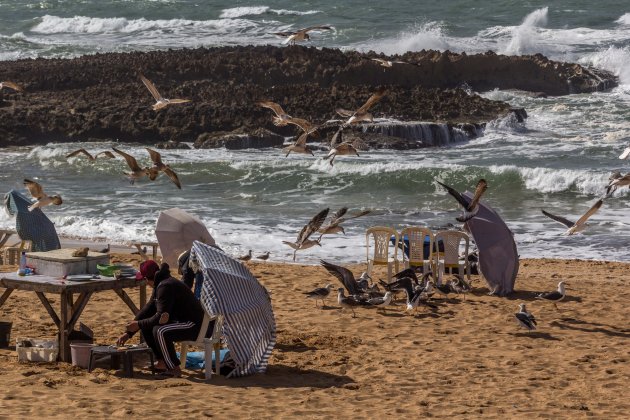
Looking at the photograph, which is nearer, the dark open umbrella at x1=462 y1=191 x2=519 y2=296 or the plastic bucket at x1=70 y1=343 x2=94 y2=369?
the plastic bucket at x1=70 y1=343 x2=94 y2=369

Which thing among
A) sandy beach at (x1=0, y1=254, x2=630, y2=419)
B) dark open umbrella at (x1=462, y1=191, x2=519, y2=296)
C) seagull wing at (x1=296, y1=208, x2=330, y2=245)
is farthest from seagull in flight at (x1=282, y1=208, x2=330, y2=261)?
dark open umbrella at (x1=462, y1=191, x2=519, y2=296)

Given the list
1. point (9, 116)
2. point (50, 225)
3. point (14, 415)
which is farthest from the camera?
point (9, 116)

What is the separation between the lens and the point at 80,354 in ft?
32.2

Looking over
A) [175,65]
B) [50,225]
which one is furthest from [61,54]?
[50,225]

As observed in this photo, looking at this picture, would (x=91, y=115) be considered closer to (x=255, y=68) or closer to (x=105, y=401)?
(x=255, y=68)

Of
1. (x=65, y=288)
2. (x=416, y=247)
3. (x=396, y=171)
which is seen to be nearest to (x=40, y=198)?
(x=416, y=247)

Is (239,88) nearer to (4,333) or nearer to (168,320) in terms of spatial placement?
(4,333)

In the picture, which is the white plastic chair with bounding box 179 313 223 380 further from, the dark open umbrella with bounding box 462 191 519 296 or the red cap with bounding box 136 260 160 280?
the dark open umbrella with bounding box 462 191 519 296

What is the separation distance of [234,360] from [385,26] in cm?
4508

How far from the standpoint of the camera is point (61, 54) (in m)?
48.2

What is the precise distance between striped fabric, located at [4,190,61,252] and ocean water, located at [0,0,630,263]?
412 cm

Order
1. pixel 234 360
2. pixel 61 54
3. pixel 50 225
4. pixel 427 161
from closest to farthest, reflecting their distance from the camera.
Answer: pixel 234 360
pixel 50 225
pixel 427 161
pixel 61 54

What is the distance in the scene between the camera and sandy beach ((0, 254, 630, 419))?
8859 millimetres

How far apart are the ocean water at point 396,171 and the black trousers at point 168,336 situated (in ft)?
25.7
